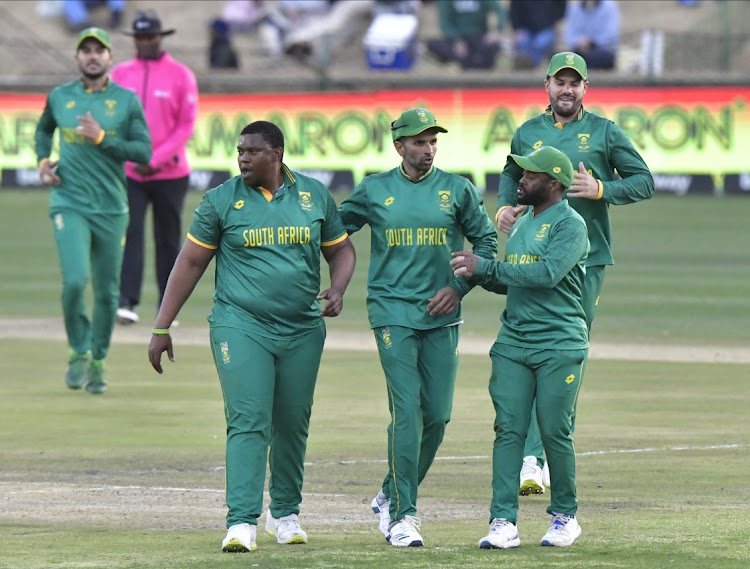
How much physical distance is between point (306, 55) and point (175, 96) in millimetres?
18886

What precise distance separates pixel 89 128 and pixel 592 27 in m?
20.3

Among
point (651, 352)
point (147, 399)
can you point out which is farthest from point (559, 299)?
point (651, 352)

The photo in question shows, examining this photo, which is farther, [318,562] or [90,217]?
[90,217]

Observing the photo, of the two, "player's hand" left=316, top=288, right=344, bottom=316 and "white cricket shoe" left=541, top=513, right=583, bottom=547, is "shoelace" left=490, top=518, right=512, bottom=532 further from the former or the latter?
"player's hand" left=316, top=288, right=344, bottom=316

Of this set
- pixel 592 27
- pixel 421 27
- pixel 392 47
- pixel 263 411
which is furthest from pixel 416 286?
pixel 421 27

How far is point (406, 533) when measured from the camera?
7.36m

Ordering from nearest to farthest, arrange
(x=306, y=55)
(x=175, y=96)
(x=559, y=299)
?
(x=559, y=299) < (x=175, y=96) < (x=306, y=55)

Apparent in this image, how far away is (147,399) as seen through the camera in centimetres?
1204

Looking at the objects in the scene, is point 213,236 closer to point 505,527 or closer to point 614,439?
point 505,527

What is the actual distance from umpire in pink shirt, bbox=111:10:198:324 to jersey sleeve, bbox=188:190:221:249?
838cm

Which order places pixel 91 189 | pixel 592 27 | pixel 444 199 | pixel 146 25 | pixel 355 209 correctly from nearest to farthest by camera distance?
pixel 444 199 < pixel 355 209 < pixel 91 189 < pixel 146 25 < pixel 592 27

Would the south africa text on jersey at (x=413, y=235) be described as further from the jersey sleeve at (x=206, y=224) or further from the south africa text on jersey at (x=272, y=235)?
the jersey sleeve at (x=206, y=224)

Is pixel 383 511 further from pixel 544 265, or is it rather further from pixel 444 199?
pixel 444 199

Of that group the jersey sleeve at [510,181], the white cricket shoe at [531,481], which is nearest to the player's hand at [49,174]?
the jersey sleeve at [510,181]
